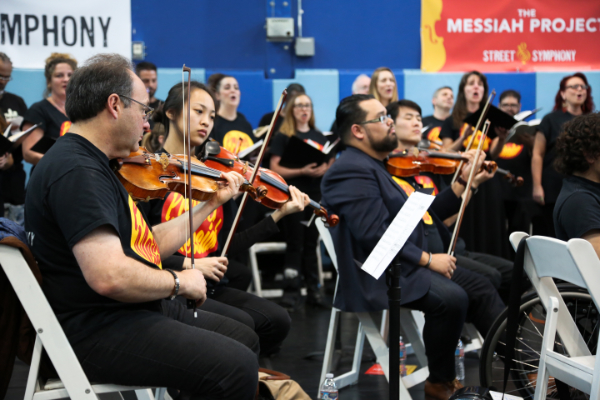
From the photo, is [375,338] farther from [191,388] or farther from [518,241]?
[191,388]

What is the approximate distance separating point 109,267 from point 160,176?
A: 0.56 metres

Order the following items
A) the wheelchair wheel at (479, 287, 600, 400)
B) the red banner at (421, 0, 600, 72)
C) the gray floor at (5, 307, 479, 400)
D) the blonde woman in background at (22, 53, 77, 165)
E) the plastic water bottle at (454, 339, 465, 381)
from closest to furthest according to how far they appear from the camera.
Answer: the wheelchair wheel at (479, 287, 600, 400) → the gray floor at (5, 307, 479, 400) → the plastic water bottle at (454, 339, 465, 381) → the blonde woman in background at (22, 53, 77, 165) → the red banner at (421, 0, 600, 72)

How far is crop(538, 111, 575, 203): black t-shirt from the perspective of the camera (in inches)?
162

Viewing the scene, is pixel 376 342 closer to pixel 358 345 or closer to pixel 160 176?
pixel 358 345

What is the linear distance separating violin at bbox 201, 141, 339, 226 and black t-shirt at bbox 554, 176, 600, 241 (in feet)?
2.72

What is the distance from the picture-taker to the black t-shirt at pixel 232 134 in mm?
4082

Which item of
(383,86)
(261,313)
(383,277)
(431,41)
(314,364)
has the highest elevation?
(431,41)

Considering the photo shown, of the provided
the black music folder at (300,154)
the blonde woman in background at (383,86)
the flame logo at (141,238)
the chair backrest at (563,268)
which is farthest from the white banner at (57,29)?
the chair backrest at (563,268)

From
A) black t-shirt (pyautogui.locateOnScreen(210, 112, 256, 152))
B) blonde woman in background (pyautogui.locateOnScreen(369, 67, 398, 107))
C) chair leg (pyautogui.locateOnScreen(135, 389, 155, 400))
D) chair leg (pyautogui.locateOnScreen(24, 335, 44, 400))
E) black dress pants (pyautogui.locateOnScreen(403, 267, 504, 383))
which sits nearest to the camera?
chair leg (pyautogui.locateOnScreen(24, 335, 44, 400))

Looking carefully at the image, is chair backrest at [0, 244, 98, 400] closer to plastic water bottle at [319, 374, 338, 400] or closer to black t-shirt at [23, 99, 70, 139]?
plastic water bottle at [319, 374, 338, 400]

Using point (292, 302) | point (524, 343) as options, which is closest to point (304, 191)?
point (292, 302)

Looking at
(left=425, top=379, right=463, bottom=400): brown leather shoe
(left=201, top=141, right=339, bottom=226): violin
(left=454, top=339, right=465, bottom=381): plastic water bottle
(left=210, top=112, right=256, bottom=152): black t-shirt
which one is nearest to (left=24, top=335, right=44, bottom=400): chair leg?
(left=201, top=141, right=339, bottom=226): violin

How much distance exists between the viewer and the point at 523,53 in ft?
18.6

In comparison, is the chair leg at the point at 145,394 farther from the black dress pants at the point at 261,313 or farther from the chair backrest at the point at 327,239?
the chair backrest at the point at 327,239
